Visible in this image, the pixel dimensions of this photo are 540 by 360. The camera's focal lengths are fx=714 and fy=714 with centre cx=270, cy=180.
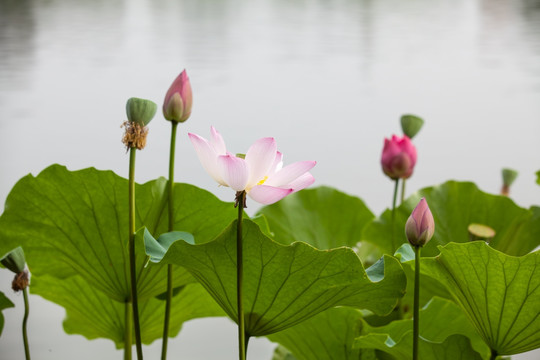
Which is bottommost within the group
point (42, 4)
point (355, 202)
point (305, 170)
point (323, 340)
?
point (323, 340)

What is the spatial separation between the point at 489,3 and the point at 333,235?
5.46 meters

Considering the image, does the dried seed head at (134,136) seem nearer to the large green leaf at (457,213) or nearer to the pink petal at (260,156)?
the pink petal at (260,156)

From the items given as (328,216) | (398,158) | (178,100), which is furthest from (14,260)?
(328,216)

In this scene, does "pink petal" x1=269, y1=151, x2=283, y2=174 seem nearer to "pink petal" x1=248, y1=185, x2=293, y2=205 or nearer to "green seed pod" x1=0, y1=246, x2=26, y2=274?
"pink petal" x1=248, y1=185, x2=293, y2=205

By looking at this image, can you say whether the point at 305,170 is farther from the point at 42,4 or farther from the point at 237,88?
the point at 42,4

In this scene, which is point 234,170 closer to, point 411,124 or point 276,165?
point 276,165

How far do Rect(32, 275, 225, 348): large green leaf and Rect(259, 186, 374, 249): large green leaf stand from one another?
287 mm

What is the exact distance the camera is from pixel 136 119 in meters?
0.69

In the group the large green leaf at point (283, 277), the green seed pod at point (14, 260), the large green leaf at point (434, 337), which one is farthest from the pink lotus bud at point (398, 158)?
the green seed pod at point (14, 260)

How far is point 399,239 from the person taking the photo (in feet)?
3.62

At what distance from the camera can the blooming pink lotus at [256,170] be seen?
2.02 ft

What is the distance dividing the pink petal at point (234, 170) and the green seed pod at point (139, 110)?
11 cm

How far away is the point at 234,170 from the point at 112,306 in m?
0.50

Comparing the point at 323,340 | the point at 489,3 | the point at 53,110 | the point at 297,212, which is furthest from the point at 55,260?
the point at 489,3
